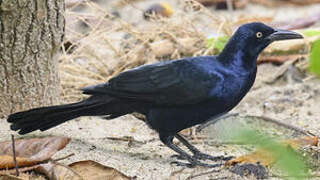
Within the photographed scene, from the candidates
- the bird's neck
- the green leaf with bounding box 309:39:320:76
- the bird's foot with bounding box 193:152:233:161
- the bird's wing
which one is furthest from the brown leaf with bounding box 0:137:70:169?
the green leaf with bounding box 309:39:320:76

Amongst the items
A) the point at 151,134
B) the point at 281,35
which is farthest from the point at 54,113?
the point at 281,35

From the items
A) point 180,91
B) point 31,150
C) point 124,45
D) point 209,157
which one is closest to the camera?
point 31,150

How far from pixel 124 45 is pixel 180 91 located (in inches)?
89.6

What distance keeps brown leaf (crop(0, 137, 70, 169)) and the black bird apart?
0.14 metres

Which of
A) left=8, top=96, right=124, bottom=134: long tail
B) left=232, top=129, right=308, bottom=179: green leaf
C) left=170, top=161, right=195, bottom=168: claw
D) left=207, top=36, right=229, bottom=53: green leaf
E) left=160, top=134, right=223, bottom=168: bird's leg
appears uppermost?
left=232, top=129, right=308, bottom=179: green leaf

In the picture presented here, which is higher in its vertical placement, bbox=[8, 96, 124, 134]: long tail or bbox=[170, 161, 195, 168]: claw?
bbox=[8, 96, 124, 134]: long tail

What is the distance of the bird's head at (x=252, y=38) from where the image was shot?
9.66 ft

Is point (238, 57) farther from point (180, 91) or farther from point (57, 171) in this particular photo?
point (57, 171)

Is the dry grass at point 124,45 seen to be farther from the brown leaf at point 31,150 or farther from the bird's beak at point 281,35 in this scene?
the bird's beak at point 281,35

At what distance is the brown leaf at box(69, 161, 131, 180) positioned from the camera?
2502mm

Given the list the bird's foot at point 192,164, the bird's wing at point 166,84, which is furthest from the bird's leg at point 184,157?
the bird's wing at point 166,84

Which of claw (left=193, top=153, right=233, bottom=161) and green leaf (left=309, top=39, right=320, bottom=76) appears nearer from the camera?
green leaf (left=309, top=39, right=320, bottom=76)

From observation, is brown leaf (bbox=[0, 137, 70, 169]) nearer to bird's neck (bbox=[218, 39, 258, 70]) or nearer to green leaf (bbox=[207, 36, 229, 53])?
bird's neck (bbox=[218, 39, 258, 70])

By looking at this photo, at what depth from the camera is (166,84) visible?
290cm
